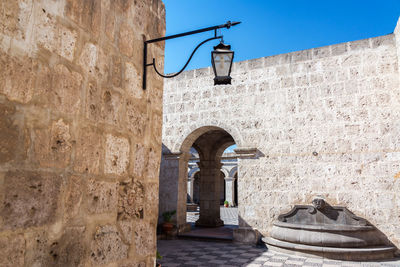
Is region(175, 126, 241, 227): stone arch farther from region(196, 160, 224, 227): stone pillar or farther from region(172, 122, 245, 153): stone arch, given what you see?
region(172, 122, 245, 153): stone arch

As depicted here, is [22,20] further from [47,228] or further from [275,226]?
[275,226]

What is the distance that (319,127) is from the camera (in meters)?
6.39

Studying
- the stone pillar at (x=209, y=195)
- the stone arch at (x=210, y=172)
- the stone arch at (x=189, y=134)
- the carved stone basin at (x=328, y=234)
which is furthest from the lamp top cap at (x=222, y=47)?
the stone pillar at (x=209, y=195)

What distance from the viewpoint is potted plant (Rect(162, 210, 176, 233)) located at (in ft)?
24.3

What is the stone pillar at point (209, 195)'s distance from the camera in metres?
9.47

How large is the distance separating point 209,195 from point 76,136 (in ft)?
27.5

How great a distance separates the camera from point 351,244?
5.36 meters

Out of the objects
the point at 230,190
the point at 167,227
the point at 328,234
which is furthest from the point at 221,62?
the point at 230,190

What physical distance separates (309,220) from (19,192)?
5760mm

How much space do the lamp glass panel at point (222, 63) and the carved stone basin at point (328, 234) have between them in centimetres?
424

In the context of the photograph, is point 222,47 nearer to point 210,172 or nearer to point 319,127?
point 319,127

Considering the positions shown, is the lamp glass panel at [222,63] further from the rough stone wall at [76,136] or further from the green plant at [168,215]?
the green plant at [168,215]

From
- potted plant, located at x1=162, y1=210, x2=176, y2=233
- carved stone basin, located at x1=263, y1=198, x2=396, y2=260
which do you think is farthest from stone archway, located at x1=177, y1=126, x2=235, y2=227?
carved stone basin, located at x1=263, y1=198, x2=396, y2=260

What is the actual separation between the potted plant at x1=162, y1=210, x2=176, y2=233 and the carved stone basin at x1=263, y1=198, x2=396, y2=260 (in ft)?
7.99
